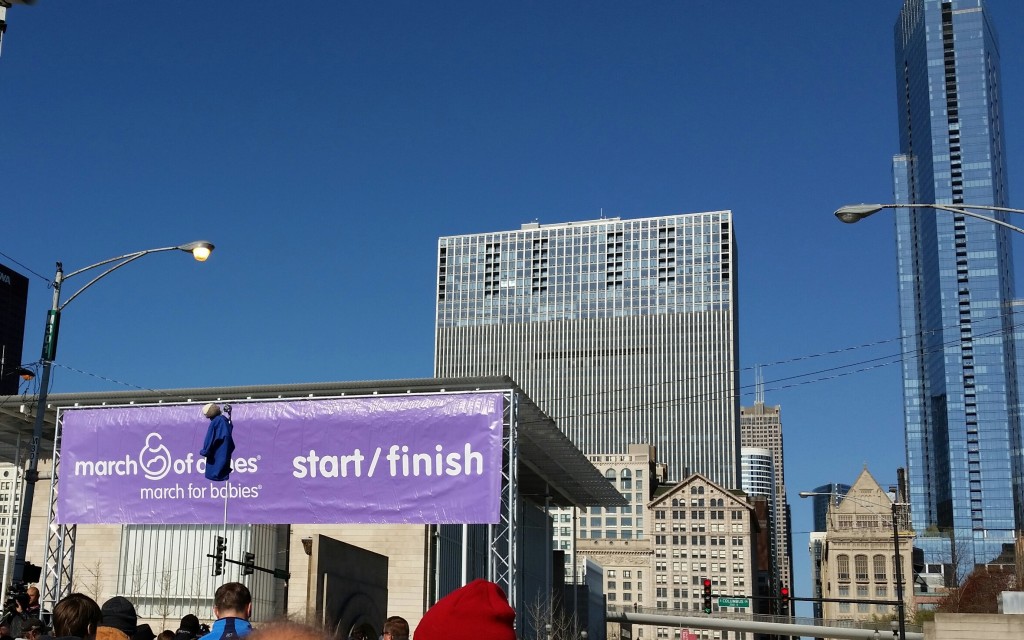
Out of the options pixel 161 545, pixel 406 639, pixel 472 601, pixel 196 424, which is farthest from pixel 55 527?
pixel 472 601

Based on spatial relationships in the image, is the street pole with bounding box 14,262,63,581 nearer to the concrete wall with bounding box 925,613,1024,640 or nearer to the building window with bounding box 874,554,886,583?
the concrete wall with bounding box 925,613,1024,640

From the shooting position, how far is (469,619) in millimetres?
3615

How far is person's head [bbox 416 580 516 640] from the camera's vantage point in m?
3.61

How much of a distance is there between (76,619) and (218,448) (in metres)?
29.3

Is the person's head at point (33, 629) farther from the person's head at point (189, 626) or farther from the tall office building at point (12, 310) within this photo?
the tall office building at point (12, 310)

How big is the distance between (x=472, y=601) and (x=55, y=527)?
44.7 meters

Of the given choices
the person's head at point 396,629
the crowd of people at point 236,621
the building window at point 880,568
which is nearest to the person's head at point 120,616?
the crowd of people at point 236,621

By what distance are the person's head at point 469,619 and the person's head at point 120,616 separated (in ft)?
16.1

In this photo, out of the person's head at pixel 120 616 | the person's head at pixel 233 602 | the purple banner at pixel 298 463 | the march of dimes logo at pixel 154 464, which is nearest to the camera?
the person's head at pixel 233 602

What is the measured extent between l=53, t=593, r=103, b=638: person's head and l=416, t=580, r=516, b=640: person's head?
3.75 metres

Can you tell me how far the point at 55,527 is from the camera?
145 ft

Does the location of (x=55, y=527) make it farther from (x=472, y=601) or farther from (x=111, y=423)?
(x=472, y=601)

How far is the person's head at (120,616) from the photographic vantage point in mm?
7891

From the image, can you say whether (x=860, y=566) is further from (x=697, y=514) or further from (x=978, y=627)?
(x=978, y=627)
